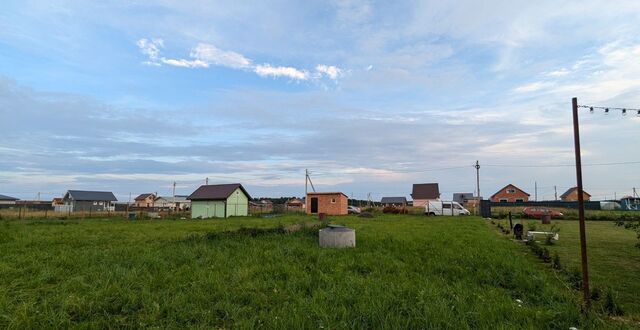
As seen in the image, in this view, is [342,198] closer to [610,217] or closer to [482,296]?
[610,217]

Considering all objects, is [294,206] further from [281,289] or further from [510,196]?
[281,289]

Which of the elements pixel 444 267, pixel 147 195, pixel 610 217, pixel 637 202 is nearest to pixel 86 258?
pixel 444 267

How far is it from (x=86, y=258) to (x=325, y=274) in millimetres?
5298

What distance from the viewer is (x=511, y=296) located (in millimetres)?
5973

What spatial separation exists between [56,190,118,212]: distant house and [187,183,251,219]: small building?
23647 mm

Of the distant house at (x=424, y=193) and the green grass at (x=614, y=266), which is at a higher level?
the distant house at (x=424, y=193)

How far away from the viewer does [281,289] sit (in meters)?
6.13

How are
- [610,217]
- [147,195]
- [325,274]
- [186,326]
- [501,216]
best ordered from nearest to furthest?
[186,326] → [325,274] → [610,217] → [501,216] → [147,195]

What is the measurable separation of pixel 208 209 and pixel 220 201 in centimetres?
151

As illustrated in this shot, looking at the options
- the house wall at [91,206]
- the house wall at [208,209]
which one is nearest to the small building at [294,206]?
the house wall at [208,209]

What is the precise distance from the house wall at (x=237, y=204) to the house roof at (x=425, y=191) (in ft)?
99.4

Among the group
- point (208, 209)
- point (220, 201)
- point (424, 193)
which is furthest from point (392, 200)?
point (208, 209)

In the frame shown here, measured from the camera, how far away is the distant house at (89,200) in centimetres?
5466

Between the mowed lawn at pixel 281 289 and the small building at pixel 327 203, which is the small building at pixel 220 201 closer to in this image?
the small building at pixel 327 203
